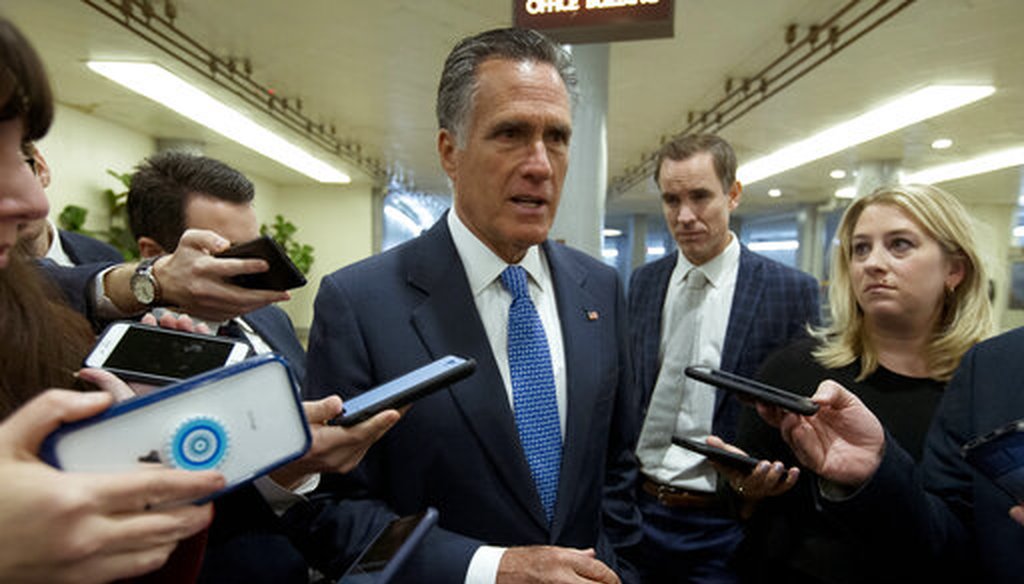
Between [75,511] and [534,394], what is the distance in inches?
38.3


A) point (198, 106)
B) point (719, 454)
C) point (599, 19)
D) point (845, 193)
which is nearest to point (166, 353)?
point (719, 454)

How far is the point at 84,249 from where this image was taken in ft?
7.22

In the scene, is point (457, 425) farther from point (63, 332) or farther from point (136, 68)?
point (136, 68)

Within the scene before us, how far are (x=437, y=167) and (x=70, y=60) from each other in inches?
214

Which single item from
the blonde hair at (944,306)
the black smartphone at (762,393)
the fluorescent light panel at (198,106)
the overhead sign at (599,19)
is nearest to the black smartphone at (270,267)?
the black smartphone at (762,393)

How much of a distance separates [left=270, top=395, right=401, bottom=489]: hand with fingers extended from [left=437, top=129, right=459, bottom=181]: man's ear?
0.77 meters

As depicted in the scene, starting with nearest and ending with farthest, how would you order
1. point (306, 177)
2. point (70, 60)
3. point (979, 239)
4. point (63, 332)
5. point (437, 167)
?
point (63, 332) → point (979, 239) → point (70, 60) → point (437, 167) → point (306, 177)

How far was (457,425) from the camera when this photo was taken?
1.24 metres

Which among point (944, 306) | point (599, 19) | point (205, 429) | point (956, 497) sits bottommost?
point (956, 497)

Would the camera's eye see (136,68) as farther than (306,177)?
No

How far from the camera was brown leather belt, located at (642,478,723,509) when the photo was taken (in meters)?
2.08

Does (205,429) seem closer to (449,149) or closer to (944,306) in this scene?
(449,149)

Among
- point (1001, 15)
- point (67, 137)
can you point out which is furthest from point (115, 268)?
point (67, 137)

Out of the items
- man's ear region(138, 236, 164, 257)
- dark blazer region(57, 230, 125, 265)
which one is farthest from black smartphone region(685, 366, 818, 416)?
dark blazer region(57, 230, 125, 265)
